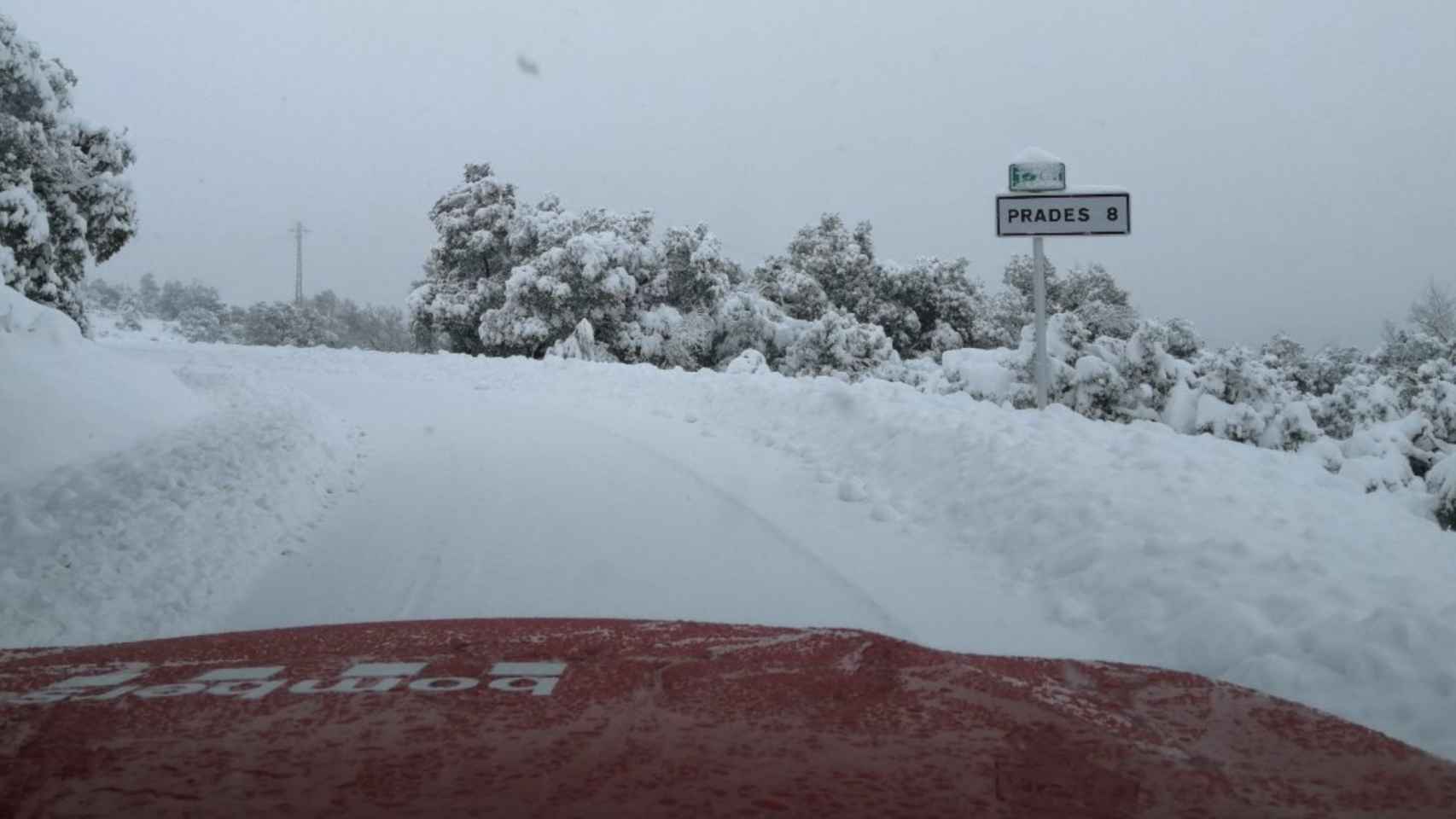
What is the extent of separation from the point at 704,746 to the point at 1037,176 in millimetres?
8179

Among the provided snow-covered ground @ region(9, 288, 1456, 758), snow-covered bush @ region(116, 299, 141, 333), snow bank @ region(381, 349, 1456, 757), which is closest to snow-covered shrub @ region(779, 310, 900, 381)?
snow-covered ground @ region(9, 288, 1456, 758)

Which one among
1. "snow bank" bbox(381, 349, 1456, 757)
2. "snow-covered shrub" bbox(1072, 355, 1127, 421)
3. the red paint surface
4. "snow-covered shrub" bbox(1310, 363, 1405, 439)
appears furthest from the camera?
"snow-covered shrub" bbox(1310, 363, 1405, 439)

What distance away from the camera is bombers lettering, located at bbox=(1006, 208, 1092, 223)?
9.41 meters

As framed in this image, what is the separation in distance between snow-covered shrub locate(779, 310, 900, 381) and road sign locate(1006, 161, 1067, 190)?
1703 centimetres

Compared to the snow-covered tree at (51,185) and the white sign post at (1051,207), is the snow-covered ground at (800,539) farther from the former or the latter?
the snow-covered tree at (51,185)

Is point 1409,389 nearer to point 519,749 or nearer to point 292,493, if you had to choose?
point 292,493

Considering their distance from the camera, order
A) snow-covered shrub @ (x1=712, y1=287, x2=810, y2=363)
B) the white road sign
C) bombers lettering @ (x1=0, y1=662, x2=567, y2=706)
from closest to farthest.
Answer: bombers lettering @ (x1=0, y1=662, x2=567, y2=706)
the white road sign
snow-covered shrub @ (x1=712, y1=287, x2=810, y2=363)

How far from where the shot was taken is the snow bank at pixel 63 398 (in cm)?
971

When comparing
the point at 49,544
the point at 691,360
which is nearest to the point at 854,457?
the point at 49,544

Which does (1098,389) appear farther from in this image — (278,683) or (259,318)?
(259,318)

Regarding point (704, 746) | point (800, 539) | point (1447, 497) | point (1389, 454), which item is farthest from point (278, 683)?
point (1389, 454)

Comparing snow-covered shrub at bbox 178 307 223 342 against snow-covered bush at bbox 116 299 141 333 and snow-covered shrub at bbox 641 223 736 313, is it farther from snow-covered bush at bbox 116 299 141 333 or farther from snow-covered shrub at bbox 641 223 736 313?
snow-covered shrub at bbox 641 223 736 313

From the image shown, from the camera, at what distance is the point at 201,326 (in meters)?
62.2

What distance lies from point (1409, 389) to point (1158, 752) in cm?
1783
